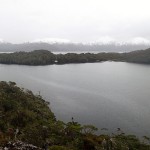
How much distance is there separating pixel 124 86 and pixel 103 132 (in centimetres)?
7108

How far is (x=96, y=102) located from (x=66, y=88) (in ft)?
115

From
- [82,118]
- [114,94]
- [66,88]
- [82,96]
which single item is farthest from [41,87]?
[82,118]

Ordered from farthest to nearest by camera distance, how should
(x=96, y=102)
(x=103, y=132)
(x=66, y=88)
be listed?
(x=66, y=88) → (x=96, y=102) → (x=103, y=132)

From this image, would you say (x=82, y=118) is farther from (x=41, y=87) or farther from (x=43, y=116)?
(x=41, y=87)

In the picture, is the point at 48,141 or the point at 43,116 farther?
the point at 43,116

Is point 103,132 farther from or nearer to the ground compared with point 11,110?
nearer to the ground

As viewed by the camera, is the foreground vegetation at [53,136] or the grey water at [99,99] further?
the grey water at [99,99]

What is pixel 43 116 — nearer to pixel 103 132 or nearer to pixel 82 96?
pixel 103 132

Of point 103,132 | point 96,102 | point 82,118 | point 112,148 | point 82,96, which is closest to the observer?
point 112,148

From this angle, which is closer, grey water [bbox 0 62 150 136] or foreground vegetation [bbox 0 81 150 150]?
foreground vegetation [bbox 0 81 150 150]

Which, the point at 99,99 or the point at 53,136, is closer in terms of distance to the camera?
the point at 53,136

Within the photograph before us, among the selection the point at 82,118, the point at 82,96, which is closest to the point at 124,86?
the point at 82,96

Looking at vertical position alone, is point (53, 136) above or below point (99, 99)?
above

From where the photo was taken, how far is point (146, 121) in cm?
7619
